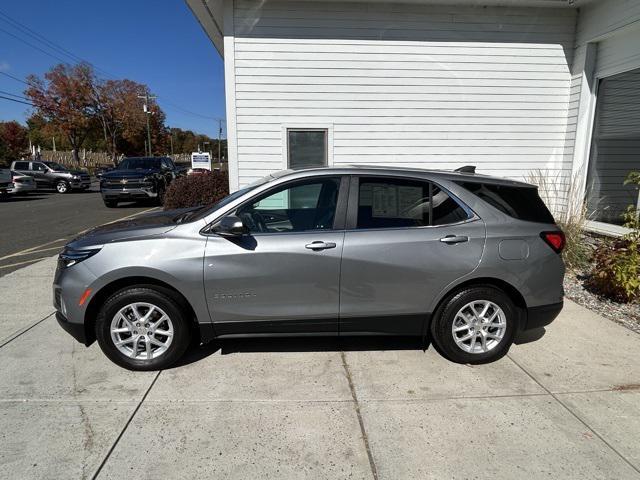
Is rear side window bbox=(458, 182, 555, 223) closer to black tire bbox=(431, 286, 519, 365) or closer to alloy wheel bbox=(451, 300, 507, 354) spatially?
black tire bbox=(431, 286, 519, 365)

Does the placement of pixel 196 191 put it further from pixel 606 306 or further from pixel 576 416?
pixel 576 416

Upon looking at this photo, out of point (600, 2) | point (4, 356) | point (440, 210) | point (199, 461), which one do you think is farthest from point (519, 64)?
point (4, 356)

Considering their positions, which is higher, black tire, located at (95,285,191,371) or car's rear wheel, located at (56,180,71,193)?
car's rear wheel, located at (56,180,71,193)

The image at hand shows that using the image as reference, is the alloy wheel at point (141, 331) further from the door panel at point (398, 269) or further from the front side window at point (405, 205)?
the front side window at point (405, 205)

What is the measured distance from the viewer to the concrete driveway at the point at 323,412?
7.79 feet

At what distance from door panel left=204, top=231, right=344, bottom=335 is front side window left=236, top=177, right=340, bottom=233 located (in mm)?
136

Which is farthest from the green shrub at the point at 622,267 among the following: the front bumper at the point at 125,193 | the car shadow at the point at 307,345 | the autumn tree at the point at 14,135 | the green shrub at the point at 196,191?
the autumn tree at the point at 14,135

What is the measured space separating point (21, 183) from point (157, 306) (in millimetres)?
21491

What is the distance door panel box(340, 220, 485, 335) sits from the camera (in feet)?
10.6

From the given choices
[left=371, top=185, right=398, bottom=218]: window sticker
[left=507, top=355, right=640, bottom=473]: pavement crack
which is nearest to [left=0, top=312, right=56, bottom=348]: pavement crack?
[left=371, top=185, right=398, bottom=218]: window sticker

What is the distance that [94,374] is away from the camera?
3318mm

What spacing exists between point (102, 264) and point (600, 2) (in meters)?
8.47

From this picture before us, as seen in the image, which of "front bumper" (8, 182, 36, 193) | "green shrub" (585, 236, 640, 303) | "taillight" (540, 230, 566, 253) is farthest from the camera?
"front bumper" (8, 182, 36, 193)

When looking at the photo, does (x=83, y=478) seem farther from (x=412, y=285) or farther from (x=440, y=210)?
(x=440, y=210)
